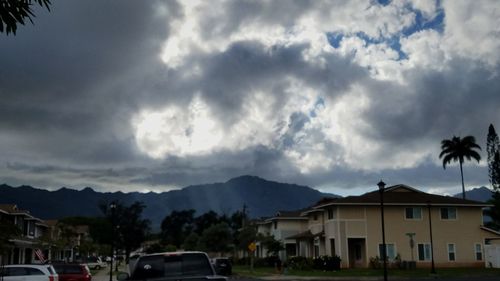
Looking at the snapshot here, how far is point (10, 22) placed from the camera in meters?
6.72

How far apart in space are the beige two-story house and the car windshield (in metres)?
45.9

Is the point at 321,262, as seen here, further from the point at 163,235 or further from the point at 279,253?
the point at 163,235

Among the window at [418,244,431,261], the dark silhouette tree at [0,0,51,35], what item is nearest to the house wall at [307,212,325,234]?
the window at [418,244,431,261]

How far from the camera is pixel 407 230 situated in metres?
58.5

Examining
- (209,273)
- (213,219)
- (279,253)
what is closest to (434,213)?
(279,253)

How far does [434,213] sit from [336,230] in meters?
10.3

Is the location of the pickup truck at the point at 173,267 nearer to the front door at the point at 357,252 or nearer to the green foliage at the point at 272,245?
the front door at the point at 357,252

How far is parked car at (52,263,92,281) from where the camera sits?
31.7 metres

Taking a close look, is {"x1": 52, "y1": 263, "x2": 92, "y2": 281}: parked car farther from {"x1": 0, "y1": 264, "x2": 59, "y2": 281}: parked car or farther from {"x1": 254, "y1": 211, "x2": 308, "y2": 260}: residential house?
{"x1": 254, "y1": 211, "x2": 308, "y2": 260}: residential house

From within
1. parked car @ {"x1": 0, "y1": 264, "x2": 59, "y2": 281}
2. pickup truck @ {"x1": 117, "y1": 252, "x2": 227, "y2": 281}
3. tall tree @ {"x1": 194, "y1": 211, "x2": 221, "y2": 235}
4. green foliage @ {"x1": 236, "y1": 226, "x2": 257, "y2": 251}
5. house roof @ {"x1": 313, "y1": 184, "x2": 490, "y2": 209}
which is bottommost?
parked car @ {"x1": 0, "y1": 264, "x2": 59, "y2": 281}

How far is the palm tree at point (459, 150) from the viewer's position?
8619 cm

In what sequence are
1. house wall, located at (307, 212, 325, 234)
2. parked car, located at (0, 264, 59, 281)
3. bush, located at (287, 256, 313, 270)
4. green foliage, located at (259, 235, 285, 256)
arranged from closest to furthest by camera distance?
parked car, located at (0, 264, 59, 281), bush, located at (287, 256, 313, 270), house wall, located at (307, 212, 325, 234), green foliage, located at (259, 235, 285, 256)

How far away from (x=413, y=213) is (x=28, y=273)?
42112mm

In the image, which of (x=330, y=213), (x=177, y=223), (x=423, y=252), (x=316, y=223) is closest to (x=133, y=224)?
(x=177, y=223)
